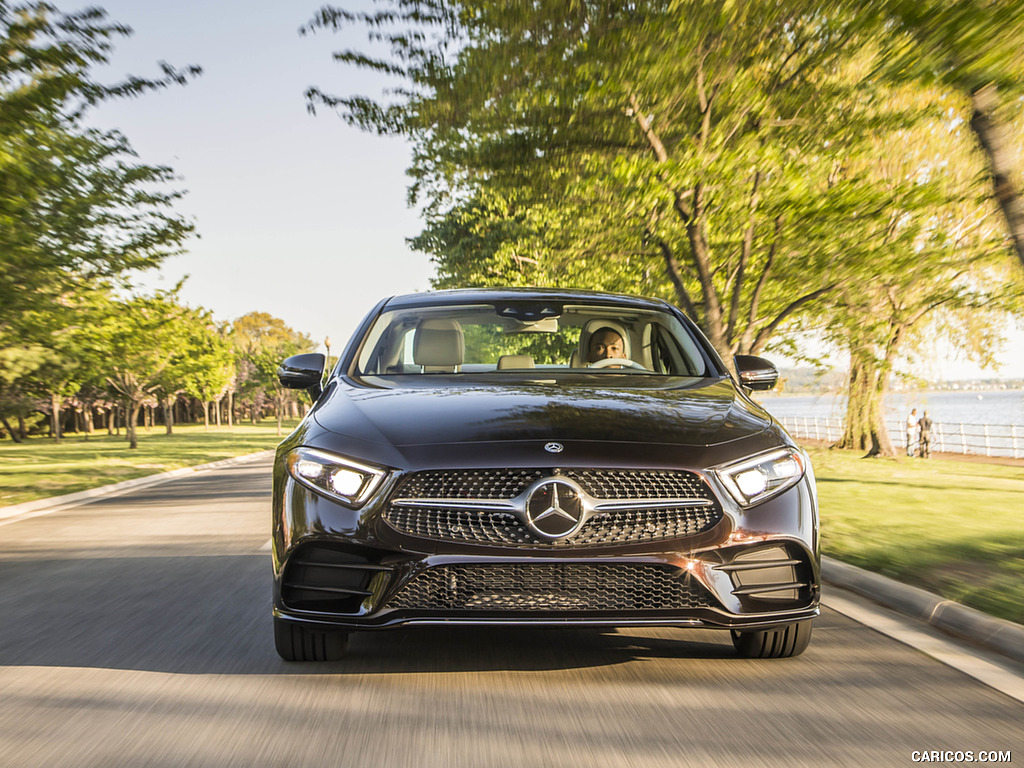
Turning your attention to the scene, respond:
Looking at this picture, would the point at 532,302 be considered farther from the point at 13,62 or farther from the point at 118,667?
the point at 13,62

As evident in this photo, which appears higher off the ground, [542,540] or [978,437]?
[542,540]

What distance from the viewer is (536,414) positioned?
4.29 metres

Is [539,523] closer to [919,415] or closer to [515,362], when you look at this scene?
[515,362]

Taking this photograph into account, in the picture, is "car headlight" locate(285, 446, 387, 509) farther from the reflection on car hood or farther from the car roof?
the car roof

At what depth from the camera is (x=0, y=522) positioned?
11984 mm

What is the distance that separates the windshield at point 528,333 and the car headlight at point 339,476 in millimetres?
1336

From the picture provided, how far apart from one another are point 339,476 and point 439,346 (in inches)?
73.2

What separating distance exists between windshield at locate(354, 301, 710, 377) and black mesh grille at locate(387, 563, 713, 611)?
1696 mm

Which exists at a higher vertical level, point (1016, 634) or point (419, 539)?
point (419, 539)

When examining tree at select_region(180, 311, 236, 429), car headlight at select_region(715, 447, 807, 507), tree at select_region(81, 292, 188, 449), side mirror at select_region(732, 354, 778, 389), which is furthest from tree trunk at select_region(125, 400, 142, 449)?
car headlight at select_region(715, 447, 807, 507)

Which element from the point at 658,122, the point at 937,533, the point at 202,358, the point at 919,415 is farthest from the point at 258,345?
the point at 937,533

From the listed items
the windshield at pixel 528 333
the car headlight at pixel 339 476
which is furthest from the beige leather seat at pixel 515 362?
the car headlight at pixel 339 476

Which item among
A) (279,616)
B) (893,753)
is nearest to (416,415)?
(279,616)

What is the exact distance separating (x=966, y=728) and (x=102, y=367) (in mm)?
25640
